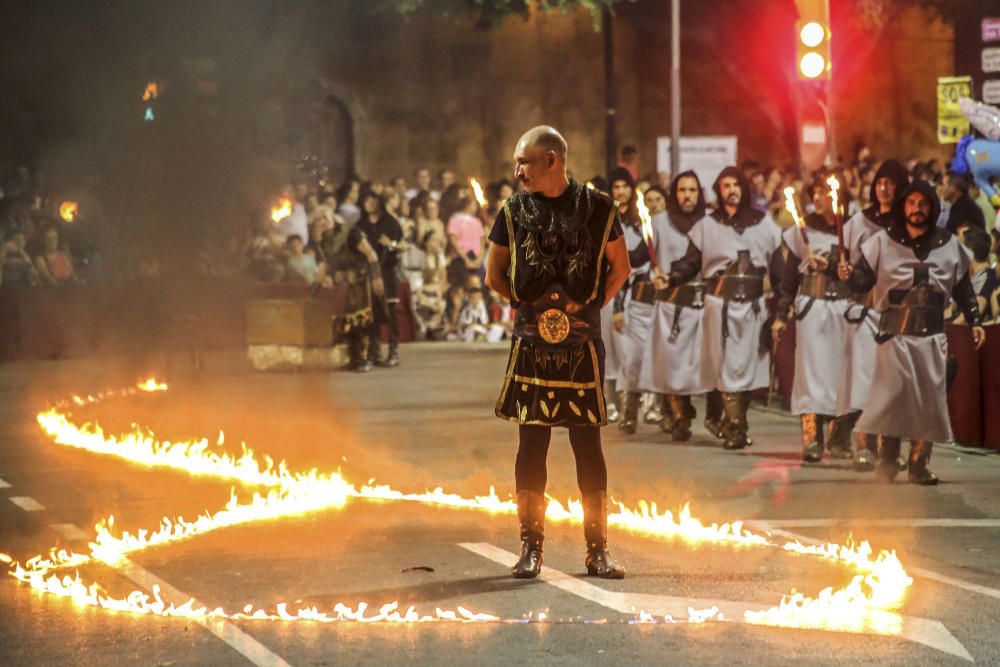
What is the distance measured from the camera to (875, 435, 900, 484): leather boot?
39.1ft

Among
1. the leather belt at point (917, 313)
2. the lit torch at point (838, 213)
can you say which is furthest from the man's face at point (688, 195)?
the leather belt at point (917, 313)

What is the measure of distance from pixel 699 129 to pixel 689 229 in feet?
75.3

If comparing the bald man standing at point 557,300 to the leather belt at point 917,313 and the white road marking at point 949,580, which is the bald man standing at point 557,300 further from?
the leather belt at point 917,313

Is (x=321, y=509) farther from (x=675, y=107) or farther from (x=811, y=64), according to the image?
(x=675, y=107)

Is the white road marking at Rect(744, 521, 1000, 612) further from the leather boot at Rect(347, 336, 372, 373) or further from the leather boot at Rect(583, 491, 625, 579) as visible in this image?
the leather boot at Rect(347, 336, 372, 373)

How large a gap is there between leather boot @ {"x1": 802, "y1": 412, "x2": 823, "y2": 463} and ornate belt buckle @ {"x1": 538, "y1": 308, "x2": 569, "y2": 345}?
4.85 m

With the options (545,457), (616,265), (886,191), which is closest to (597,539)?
(545,457)

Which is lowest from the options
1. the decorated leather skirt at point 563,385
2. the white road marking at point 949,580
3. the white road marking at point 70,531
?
the white road marking at point 70,531

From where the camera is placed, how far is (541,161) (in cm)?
836

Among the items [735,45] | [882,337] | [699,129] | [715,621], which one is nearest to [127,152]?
[882,337]

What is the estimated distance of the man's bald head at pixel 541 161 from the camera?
27.4 ft

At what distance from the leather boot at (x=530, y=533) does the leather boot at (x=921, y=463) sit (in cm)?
387

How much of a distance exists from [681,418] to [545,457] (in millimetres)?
5752

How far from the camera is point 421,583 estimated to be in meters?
8.44
